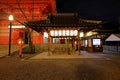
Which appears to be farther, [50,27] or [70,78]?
[50,27]

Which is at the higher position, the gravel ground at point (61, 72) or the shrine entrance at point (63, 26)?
the shrine entrance at point (63, 26)

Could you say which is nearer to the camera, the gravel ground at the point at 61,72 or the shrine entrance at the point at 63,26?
the gravel ground at the point at 61,72

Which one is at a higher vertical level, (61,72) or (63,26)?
(63,26)

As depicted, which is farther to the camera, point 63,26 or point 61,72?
point 63,26

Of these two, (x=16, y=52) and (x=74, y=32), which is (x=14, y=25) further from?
(x=74, y=32)

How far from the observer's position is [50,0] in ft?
93.9

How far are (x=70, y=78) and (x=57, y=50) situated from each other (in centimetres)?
1226

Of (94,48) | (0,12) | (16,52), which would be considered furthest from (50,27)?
(0,12)

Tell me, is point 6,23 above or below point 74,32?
above

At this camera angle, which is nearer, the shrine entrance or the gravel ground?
the gravel ground

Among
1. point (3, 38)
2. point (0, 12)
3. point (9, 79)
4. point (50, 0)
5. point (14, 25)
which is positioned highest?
point (50, 0)

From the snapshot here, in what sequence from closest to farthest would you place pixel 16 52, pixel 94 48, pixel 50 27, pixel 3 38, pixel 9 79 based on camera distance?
pixel 9 79 < pixel 50 27 < pixel 16 52 < pixel 94 48 < pixel 3 38

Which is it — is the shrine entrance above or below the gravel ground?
above

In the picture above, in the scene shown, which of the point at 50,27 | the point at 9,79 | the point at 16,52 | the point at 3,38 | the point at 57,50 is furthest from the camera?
the point at 3,38
